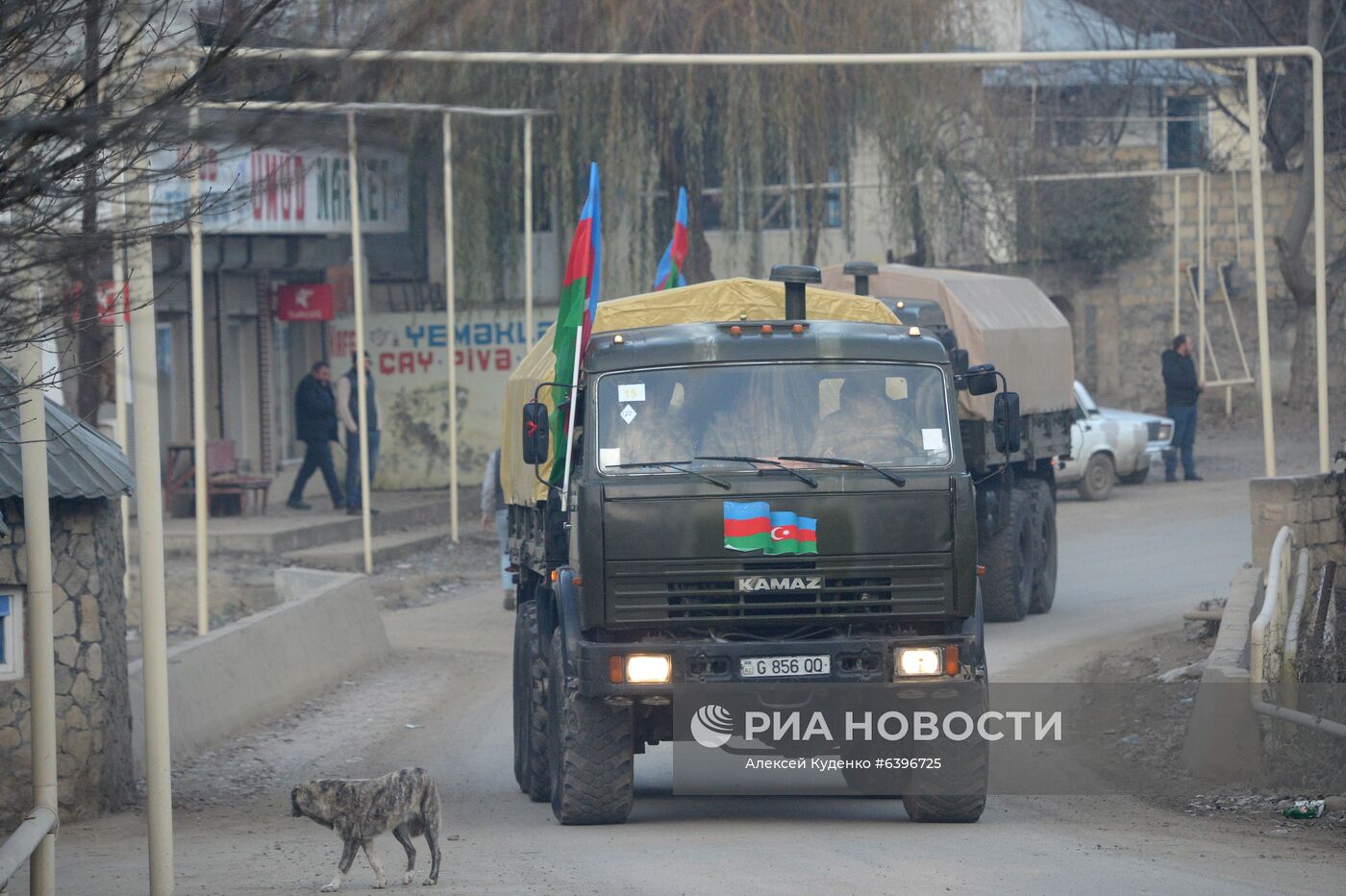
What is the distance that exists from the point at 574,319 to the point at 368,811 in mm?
3312

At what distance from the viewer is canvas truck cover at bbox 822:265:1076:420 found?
16.4 metres

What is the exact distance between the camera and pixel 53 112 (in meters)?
4.52

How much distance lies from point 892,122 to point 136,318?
1880 centimetres

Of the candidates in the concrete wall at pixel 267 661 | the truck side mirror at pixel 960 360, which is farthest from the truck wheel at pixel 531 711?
the truck side mirror at pixel 960 360

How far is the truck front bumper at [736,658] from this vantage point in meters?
8.29

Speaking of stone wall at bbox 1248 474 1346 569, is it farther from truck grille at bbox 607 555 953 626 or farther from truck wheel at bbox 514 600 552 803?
truck grille at bbox 607 555 953 626

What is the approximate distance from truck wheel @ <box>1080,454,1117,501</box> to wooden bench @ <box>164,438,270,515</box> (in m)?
11.4

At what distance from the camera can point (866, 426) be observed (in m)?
8.75

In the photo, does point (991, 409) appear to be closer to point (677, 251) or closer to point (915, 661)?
point (677, 251)

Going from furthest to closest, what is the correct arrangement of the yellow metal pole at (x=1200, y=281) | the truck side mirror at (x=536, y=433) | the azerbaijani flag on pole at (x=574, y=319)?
the yellow metal pole at (x=1200, y=281) → the azerbaijani flag on pole at (x=574, y=319) → the truck side mirror at (x=536, y=433)

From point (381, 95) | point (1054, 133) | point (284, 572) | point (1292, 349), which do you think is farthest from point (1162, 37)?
point (381, 95)

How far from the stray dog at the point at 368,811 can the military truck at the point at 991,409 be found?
8.31 metres

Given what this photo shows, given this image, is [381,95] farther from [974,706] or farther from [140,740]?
[140,740]

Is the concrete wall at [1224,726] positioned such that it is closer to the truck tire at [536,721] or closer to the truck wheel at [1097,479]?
the truck tire at [536,721]
